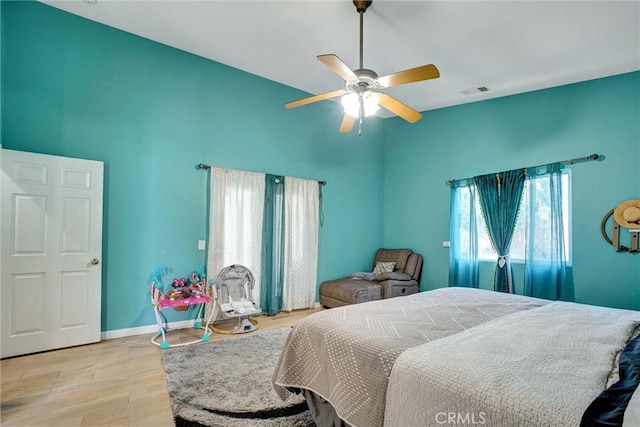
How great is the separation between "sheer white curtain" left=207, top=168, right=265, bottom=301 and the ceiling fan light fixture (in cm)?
220

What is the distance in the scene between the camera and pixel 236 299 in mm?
4289

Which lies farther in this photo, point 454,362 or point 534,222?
point 534,222

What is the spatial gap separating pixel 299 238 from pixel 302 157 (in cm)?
130

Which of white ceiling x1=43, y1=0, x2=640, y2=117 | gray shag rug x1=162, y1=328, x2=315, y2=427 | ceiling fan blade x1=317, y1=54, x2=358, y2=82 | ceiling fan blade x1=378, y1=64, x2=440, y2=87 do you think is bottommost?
gray shag rug x1=162, y1=328, x2=315, y2=427

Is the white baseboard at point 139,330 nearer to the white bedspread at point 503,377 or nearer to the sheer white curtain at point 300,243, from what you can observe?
the sheer white curtain at point 300,243

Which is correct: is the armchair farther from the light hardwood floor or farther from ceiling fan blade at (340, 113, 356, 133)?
the light hardwood floor

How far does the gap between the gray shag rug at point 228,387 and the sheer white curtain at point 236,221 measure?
3.89 ft

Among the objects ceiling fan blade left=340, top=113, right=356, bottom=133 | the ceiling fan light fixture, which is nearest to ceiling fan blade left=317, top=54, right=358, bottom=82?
the ceiling fan light fixture

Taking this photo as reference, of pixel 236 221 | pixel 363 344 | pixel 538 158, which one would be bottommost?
pixel 363 344

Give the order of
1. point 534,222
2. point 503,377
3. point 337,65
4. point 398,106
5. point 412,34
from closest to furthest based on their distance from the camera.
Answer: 1. point 503,377
2. point 337,65
3. point 398,106
4. point 412,34
5. point 534,222

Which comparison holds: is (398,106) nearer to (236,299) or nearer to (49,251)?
(236,299)

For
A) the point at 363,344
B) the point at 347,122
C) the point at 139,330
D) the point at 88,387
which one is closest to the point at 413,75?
the point at 347,122

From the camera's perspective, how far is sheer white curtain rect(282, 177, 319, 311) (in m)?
4.98

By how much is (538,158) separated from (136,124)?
206 inches
